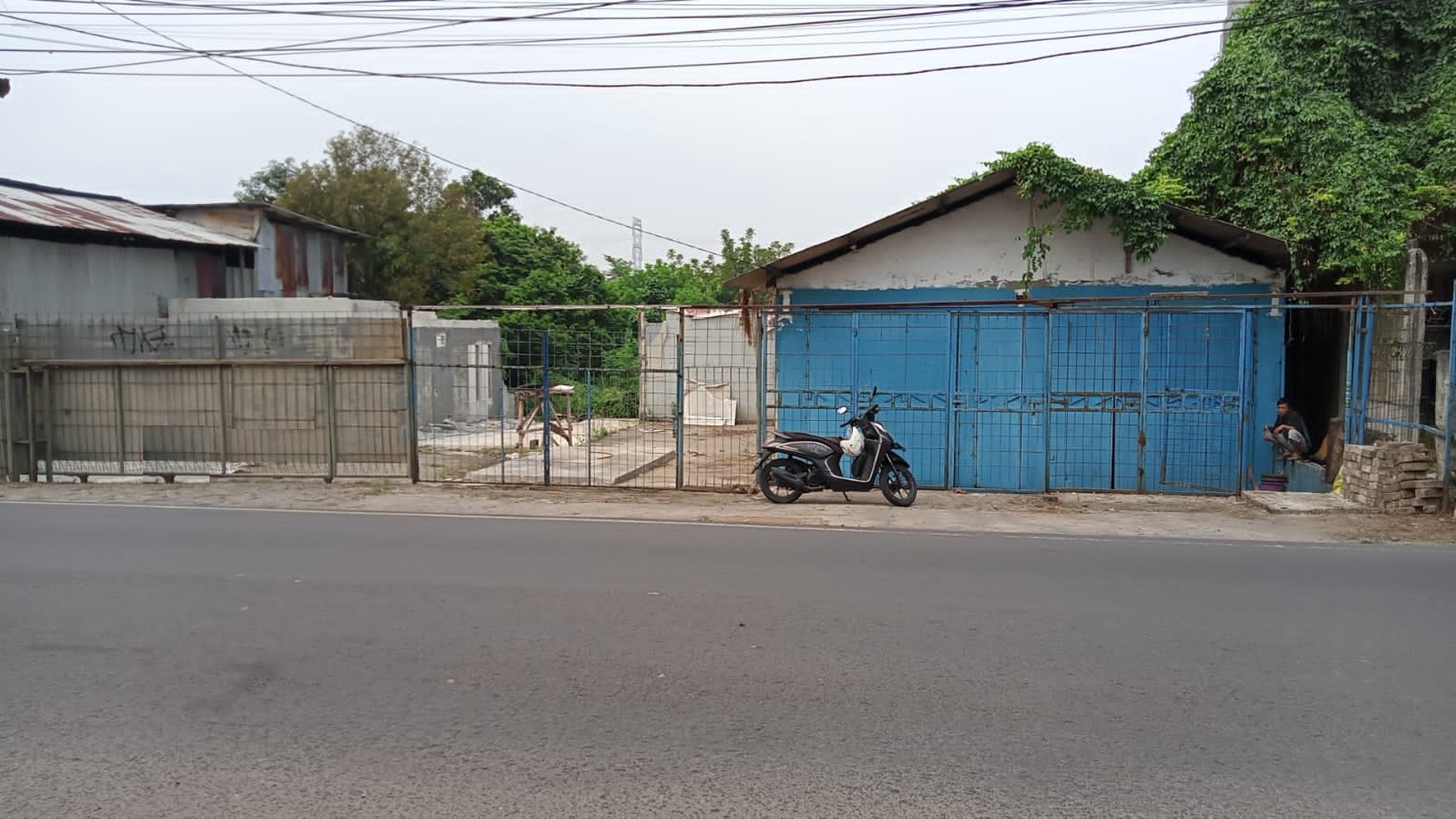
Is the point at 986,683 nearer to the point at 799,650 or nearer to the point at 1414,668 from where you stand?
the point at 799,650

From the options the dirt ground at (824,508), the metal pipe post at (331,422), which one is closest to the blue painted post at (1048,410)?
the dirt ground at (824,508)

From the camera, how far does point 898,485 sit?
38.9 ft

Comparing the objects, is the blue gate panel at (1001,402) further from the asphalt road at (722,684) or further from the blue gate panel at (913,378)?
the asphalt road at (722,684)

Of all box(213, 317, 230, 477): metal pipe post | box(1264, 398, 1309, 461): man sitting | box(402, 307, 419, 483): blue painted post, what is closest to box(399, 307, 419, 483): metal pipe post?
box(402, 307, 419, 483): blue painted post

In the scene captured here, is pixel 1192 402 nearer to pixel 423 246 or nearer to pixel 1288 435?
pixel 1288 435

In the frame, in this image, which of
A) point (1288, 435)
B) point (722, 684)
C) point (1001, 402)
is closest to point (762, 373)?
point (1001, 402)

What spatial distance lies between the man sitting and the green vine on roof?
2744 millimetres

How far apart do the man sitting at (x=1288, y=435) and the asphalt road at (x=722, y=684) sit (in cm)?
510

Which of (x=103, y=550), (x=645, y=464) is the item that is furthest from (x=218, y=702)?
(x=645, y=464)

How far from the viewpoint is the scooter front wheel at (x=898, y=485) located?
38.6 feet

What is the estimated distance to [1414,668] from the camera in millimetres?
5457

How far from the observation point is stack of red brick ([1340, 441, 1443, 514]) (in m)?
10.7

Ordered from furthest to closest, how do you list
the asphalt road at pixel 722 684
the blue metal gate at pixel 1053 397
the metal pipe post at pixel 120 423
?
the metal pipe post at pixel 120 423 < the blue metal gate at pixel 1053 397 < the asphalt road at pixel 722 684

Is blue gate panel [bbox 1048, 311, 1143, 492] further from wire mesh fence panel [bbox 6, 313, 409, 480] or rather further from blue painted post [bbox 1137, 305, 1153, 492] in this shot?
wire mesh fence panel [bbox 6, 313, 409, 480]
